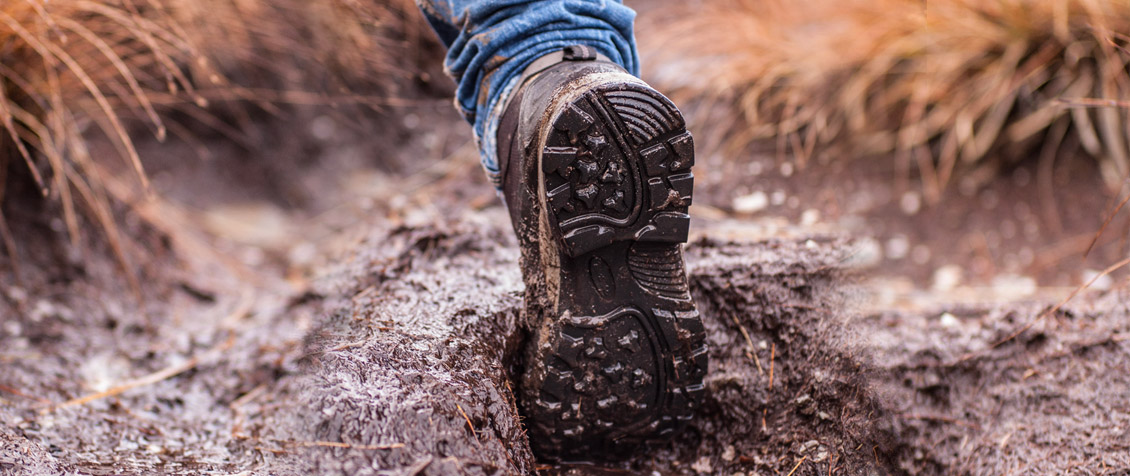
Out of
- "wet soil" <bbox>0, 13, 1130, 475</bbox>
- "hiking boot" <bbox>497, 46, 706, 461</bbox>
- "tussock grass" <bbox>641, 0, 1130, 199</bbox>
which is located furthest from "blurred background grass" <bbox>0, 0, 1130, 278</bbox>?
"hiking boot" <bbox>497, 46, 706, 461</bbox>

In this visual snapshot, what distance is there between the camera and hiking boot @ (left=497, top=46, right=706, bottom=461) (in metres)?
1.07

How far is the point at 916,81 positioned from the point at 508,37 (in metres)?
1.93

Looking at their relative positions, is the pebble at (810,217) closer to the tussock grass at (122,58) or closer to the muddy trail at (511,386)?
the muddy trail at (511,386)

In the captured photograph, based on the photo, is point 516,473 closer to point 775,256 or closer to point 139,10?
point 775,256

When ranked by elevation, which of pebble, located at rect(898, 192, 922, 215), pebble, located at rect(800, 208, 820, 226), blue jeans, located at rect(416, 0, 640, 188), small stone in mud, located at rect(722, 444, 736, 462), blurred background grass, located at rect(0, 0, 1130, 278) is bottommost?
pebble, located at rect(898, 192, 922, 215)

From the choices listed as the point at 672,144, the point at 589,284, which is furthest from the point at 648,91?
the point at 589,284

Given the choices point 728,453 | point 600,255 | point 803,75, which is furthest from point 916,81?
point 600,255

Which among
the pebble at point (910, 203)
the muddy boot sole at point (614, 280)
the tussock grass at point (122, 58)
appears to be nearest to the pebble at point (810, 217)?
the pebble at point (910, 203)

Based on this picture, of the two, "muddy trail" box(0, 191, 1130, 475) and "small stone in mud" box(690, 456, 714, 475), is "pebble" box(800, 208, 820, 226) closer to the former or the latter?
"muddy trail" box(0, 191, 1130, 475)

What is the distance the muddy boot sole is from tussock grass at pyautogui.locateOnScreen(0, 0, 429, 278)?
93 cm

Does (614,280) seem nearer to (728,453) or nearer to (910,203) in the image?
(728,453)

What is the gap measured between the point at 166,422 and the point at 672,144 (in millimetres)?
1142

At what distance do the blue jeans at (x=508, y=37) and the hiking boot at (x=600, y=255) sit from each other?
0.04 meters

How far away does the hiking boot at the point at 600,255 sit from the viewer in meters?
1.07
